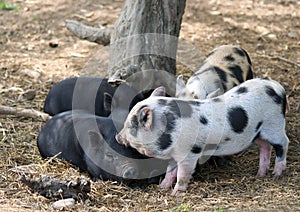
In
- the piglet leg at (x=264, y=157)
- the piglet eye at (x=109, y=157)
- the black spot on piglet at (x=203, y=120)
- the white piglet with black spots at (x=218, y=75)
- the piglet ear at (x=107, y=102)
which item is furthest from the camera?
the piglet ear at (x=107, y=102)

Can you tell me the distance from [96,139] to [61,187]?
821 mm

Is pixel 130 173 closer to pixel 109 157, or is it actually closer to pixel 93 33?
pixel 109 157

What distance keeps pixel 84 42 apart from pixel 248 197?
5399 millimetres

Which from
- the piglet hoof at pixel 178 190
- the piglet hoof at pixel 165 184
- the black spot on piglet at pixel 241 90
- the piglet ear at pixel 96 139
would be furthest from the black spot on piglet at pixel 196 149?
the piglet ear at pixel 96 139

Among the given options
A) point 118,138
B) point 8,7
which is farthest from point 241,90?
point 8,7

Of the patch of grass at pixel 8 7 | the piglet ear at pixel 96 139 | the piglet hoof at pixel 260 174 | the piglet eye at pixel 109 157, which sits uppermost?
the patch of grass at pixel 8 7

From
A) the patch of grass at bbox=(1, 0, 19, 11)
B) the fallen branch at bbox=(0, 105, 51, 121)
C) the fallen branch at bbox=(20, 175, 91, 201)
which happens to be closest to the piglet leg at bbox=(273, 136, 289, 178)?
the fallen branch at bbox=(20, 175, 91, 201)

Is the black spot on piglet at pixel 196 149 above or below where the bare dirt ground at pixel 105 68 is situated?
above

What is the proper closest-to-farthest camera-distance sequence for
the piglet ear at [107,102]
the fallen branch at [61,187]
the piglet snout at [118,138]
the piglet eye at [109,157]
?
the fallen branch at [61,187] → the piglet snout at [118,138] → the piglet eye at [109,157] → the piglet ear at [107,102]

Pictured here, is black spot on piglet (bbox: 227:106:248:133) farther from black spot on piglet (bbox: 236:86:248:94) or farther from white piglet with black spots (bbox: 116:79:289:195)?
black spot on piglet (bbox: 236:86:248:94)

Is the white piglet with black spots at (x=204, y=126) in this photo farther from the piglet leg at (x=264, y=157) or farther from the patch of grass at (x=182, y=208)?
the patch of grass at (x=182, y=208)

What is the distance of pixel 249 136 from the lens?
18.7ft

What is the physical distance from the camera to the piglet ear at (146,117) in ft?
17.5

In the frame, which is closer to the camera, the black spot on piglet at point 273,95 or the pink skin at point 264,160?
the black spot on piglet at point 273,95
